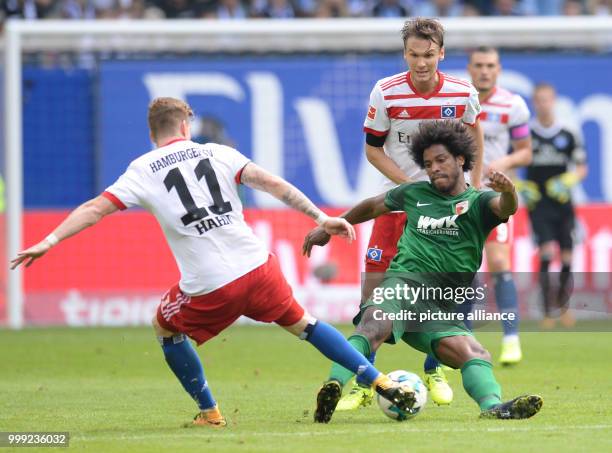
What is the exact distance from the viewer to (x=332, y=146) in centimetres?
1792

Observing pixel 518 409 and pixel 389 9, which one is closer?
pixel 518 409

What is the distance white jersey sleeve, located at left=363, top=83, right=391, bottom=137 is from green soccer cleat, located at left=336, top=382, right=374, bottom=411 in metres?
1.75

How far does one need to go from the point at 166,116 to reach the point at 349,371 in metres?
1.81

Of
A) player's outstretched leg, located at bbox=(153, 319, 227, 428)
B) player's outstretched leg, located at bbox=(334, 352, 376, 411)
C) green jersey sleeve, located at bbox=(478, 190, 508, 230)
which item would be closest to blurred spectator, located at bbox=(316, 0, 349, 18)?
player's outstretched leg, located at bbox=(334, 352, 376, 411)

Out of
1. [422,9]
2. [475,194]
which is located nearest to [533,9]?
[422,9]

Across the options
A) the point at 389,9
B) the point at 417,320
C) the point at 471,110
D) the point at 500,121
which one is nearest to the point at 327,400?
the point at 417,320

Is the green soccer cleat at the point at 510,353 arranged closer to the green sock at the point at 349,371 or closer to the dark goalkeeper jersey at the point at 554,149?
the green sock at the point at 349,371

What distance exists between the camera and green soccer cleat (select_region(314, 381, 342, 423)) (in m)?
7.95

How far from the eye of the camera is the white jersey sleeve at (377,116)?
9.51m

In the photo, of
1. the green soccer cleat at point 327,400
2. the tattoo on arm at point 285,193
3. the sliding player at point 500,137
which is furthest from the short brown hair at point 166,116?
the sliding player at point 500,137

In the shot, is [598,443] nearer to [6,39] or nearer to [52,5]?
[6,39]

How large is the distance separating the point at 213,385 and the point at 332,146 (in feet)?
24.1

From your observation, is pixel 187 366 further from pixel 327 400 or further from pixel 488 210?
pixel 488 210

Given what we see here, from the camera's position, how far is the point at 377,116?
376 inches
